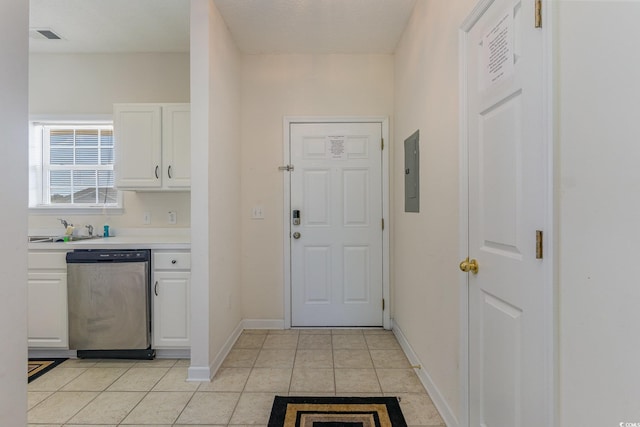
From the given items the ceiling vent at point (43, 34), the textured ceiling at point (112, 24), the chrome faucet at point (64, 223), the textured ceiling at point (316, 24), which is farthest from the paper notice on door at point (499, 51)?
the chrome faucet at point (64, 223)

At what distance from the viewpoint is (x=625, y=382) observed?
2.33 feet

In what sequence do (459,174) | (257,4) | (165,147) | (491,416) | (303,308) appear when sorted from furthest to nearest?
(303,308), (165,147), (257,4), (459,174), (491,416)

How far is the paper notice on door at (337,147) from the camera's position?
3.13 meters

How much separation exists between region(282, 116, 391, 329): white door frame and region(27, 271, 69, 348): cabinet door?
179 cm


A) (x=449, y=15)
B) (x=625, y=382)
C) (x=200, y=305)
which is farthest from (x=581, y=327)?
(x=200, y=305)

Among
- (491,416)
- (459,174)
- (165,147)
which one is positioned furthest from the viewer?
(165,147)

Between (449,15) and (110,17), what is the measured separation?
8.54 ft

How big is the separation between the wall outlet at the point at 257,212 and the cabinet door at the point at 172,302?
3.02 feet

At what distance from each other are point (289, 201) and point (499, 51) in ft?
7.27

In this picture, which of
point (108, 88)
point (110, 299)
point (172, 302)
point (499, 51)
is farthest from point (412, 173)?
point (108, 88)

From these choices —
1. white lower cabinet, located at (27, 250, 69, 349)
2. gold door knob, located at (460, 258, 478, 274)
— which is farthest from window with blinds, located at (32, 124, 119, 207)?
gold door knob, located at (460, 258, 478, 274)

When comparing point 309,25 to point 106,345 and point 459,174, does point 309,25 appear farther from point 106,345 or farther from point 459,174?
point 106,345

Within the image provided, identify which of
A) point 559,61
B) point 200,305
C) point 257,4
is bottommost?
point 200,305

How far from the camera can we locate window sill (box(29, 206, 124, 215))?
3.09m
